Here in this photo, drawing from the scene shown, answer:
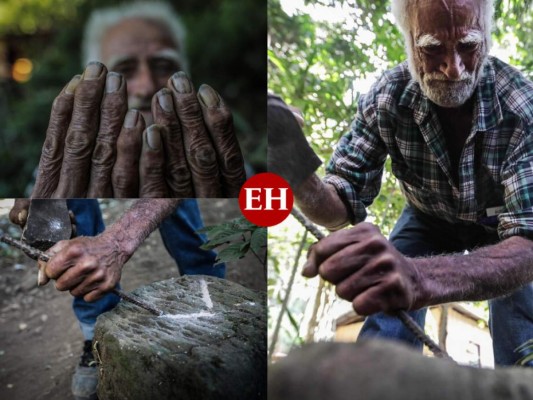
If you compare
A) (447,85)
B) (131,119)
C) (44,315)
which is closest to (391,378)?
(447,85)

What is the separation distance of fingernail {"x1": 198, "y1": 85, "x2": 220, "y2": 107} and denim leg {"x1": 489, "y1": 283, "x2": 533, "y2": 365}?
116cm

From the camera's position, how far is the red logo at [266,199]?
2.08 meters

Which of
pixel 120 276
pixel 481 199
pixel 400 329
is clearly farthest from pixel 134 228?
pixel 481 199

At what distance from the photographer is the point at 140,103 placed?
220 cm

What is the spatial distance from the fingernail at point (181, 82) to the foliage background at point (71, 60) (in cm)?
3

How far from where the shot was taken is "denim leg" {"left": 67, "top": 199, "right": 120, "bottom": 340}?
7.32 ft

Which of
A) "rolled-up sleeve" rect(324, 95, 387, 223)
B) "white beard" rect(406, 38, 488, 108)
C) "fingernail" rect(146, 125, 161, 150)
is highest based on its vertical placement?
"white beard" rect(406, 38, 488, 108)

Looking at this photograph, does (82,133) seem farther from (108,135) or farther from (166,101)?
(166,101)

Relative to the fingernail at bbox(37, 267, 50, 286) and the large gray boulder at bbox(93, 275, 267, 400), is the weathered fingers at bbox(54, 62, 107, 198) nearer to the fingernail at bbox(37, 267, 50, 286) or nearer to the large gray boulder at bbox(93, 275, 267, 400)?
the fingernail at bbox(37, 267, 50, 286)

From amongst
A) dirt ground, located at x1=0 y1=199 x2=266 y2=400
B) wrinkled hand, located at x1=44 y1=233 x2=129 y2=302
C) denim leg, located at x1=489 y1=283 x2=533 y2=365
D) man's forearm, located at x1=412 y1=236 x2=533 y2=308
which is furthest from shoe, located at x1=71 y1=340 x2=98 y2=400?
denim leg, located at x1=489 y1=283 x2=533 y2=365

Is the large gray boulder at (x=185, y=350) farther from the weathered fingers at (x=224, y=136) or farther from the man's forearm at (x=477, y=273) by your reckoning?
the man's forearm at (x=477, y=273)

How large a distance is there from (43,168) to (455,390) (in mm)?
1616

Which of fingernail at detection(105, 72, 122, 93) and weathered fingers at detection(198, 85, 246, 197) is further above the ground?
fingernail at detection(105, 72, 122, 93)

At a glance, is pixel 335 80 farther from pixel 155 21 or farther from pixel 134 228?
pixel 134 228
